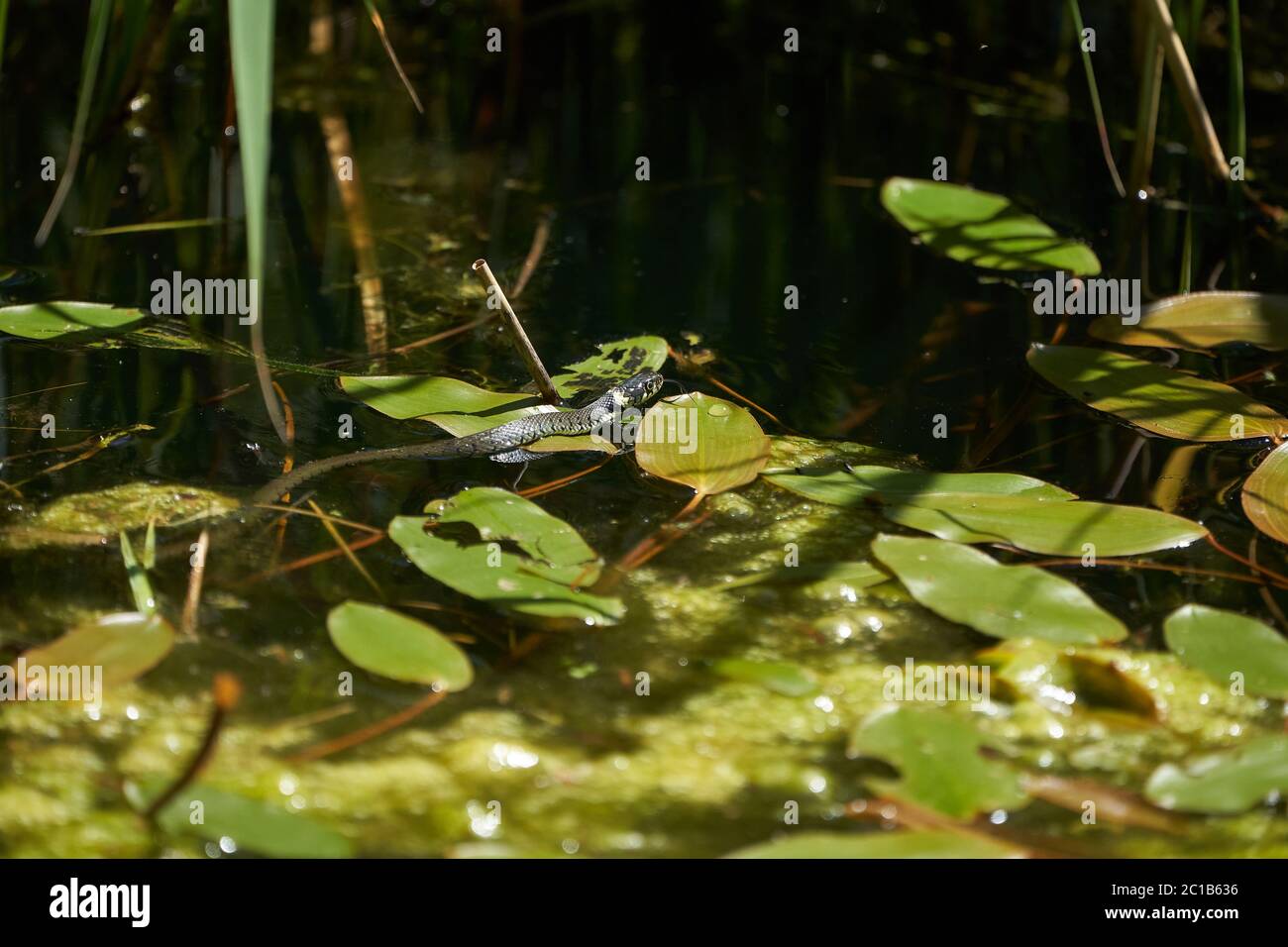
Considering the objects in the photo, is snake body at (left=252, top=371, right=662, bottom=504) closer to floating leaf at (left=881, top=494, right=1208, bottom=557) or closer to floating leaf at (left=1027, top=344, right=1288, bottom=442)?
floating leaf at (left=881, top=494, right=1208, bottom=557)

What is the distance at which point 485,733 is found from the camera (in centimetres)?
139

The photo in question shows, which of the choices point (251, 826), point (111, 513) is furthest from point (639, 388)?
point (251, 826)

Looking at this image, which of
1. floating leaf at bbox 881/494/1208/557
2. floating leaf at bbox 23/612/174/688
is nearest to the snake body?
floating leaf at bbox 23/612/174/688

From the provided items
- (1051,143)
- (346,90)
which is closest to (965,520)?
(1051,143)

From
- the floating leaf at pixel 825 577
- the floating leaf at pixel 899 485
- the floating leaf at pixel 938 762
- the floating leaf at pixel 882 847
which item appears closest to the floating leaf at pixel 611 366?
the floating leaf at pixel 899 485

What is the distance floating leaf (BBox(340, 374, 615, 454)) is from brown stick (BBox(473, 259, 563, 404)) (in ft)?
0.09

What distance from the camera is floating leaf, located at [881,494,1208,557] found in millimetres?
1663

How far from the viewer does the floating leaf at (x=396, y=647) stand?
1428 mm

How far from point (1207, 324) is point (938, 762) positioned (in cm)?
141

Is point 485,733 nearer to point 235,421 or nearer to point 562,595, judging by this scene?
point 562,595

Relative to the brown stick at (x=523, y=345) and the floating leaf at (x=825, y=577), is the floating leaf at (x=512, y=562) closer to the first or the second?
the floating leaf at (x=825, y=577)

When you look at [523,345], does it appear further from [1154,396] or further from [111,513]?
[1154,396]

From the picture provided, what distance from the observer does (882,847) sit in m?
1.21

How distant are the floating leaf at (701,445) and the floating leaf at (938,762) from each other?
56 cm
